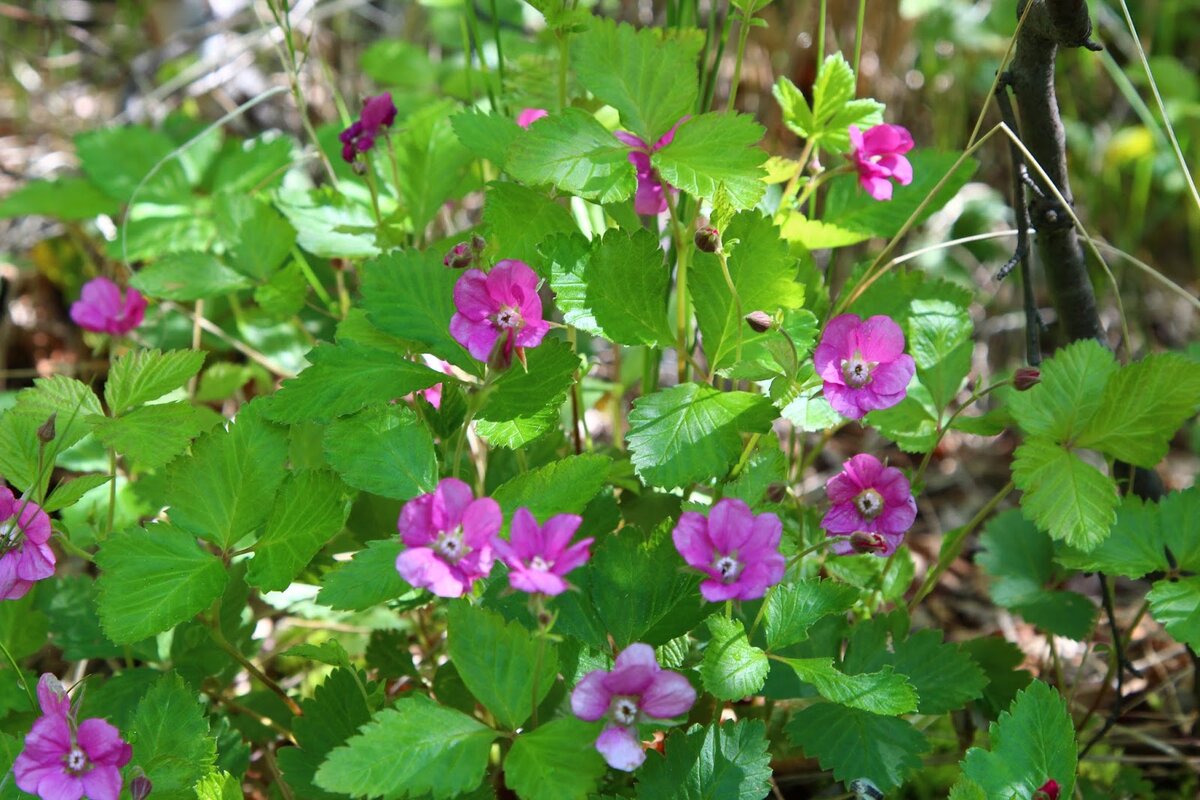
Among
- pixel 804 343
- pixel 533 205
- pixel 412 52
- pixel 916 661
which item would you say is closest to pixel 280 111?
pixel 412 52

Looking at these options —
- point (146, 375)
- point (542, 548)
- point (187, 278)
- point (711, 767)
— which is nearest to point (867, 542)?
point (711, 767)

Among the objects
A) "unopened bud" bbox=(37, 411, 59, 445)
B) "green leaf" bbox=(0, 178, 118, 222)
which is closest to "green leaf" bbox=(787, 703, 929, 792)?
"unopened bud" bbox=(37, 411, 59, 445)

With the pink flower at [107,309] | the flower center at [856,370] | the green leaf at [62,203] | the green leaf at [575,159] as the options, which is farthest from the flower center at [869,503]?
the green leaf at [62,203]

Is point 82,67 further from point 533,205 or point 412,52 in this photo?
point 533,205

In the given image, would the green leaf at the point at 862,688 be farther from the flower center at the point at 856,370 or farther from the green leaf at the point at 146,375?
the green leaf at the point at 146,375

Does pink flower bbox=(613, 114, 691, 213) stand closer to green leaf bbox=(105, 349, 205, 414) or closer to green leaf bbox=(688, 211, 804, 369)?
green leaf bbox=(688, 211, 804, 369)

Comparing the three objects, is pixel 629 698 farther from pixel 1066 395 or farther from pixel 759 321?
pixel 1066 395
